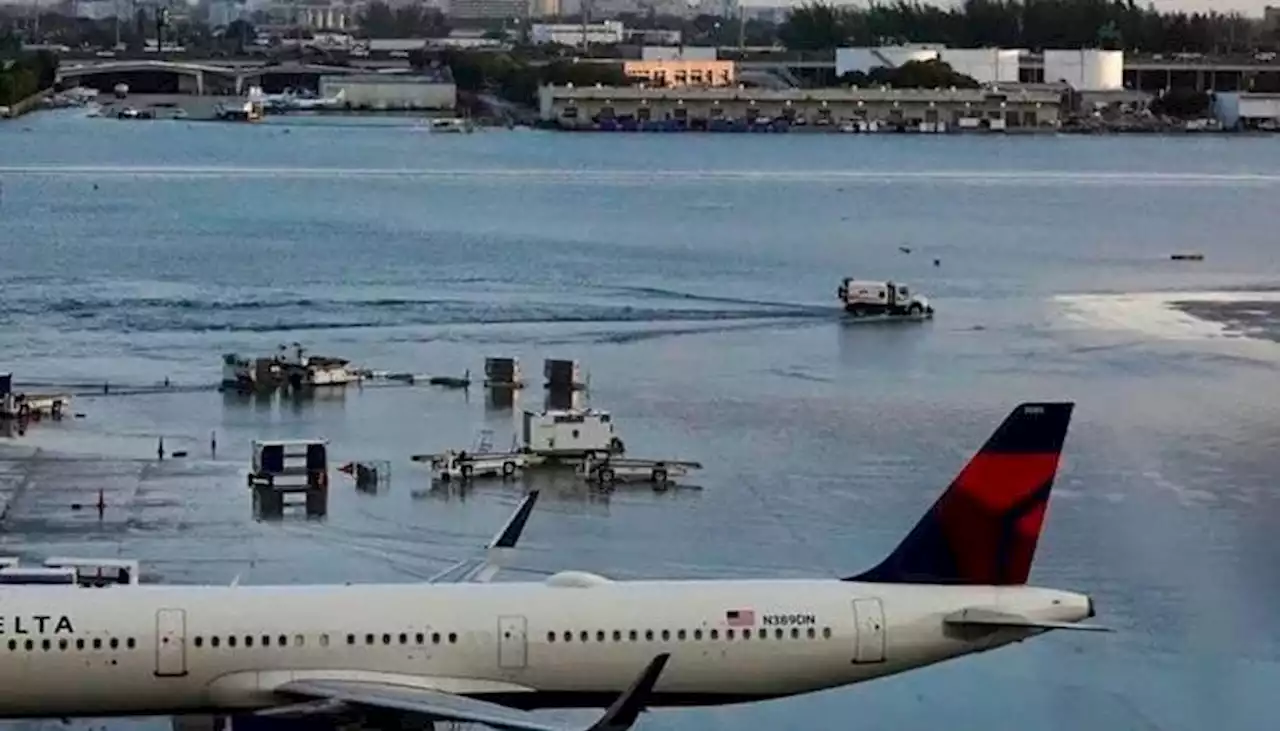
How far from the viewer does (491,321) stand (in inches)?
2566

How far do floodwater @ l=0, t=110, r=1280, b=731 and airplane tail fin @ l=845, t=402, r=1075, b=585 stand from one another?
2.53m

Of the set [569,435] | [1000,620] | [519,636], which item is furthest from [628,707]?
[569,435]

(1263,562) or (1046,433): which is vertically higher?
(1046,433)

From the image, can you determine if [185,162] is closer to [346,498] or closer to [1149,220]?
[1149,220]

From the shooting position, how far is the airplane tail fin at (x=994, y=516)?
23.4 metres

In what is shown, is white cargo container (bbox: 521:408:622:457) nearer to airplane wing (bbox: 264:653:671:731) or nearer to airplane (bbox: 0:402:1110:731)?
airplane (bbox: 0:402:1110:731)

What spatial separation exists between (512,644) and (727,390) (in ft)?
93.9

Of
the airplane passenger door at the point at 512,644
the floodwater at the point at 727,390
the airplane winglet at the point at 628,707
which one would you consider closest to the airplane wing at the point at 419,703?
the airplane winglet at the point at 628,707

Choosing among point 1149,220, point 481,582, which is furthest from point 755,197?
point 481,582

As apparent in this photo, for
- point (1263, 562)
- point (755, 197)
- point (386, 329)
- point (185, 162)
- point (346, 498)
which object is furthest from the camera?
point (185, 162)

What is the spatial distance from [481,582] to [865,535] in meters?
11.9

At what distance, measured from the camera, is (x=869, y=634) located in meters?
22.8

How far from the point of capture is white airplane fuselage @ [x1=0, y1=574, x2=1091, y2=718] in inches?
874

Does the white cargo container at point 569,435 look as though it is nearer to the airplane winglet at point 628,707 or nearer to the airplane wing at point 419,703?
the airplane wing at point 419,703
